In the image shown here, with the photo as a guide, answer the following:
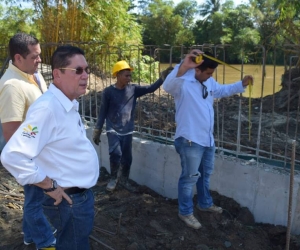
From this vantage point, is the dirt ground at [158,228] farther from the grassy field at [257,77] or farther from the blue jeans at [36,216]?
the grassy field at [257,77]

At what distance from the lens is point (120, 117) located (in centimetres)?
516

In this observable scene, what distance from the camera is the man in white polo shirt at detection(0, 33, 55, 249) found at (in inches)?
122

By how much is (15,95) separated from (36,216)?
3.19ft

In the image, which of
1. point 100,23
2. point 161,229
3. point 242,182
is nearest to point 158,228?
point 161,229

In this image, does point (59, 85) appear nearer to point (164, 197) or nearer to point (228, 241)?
point (228, 241)

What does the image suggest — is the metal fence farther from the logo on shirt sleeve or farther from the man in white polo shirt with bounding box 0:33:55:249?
the logo on shirt sleeve

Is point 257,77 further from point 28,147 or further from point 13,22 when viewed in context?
point 28,147

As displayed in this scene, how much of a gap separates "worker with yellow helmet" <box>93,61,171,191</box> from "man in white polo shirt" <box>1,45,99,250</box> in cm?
249

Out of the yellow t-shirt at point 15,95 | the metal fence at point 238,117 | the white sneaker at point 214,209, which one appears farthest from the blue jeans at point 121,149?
the yellow t-shirt at point 15,95

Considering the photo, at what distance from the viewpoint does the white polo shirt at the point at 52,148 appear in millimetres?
2203

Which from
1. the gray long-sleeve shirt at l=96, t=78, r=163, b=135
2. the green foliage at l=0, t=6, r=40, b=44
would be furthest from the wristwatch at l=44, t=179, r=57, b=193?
the green foliage at l=0, t=6, r=40, b=44

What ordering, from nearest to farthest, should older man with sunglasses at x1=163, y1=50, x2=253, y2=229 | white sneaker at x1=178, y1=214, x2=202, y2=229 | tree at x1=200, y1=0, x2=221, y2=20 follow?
older man with sunglasses at x1=163, y1=50, x2=253, y2=229 < white sneaker at x1=178, y1=214, x2=202, y2=229 < tree at x1=200, y1=0, x2=221, y2=20

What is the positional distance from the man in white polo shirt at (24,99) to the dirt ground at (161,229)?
0.51 metres

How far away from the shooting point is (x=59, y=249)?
2617 millimetres
